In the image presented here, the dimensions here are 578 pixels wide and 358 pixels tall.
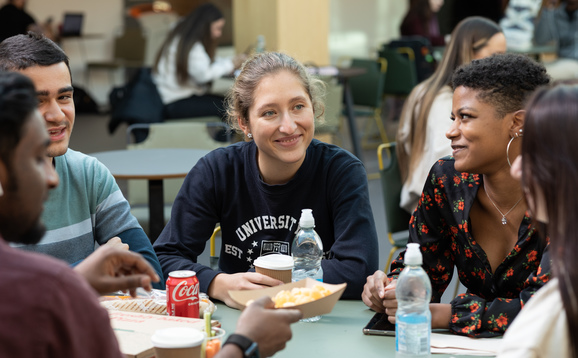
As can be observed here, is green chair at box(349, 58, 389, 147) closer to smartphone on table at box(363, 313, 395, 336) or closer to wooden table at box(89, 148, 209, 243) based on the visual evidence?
wooden table at box(89, 148, 209, 243)

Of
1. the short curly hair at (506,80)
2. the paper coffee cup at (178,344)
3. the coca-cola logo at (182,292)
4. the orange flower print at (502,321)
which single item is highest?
the short curly hair at (506,80)

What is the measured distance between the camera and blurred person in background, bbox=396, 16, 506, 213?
3.23 metres

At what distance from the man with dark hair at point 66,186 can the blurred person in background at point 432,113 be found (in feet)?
4.78

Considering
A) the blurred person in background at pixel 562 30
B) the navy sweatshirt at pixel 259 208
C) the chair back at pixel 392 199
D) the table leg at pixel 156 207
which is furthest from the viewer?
the blurred person in background at pixel 562 30

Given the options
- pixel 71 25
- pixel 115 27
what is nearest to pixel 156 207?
pixel 71 25

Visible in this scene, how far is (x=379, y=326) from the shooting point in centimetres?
162

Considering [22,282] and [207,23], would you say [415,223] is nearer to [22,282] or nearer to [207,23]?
[22,282]

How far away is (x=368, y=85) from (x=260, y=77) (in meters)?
4.58

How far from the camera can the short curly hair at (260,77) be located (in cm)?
215

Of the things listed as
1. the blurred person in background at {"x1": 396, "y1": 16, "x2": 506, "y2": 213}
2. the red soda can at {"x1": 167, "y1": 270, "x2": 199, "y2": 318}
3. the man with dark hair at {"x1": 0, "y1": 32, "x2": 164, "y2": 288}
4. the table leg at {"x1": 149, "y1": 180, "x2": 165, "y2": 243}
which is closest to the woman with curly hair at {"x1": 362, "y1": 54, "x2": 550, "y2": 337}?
the red soda can at {"x1": 167, "y1": 270, "x2": 199, "y2": 318}

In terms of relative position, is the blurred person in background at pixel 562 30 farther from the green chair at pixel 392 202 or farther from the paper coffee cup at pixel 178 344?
the paper coffee cup at pixel 178 344

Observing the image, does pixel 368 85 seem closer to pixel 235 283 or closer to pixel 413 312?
pixel 235 283

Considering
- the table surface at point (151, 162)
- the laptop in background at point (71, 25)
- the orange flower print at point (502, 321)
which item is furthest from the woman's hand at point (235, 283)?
the laptop in background at point (71, 25)

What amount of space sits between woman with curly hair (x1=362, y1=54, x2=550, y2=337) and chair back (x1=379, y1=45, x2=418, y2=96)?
197 inches
